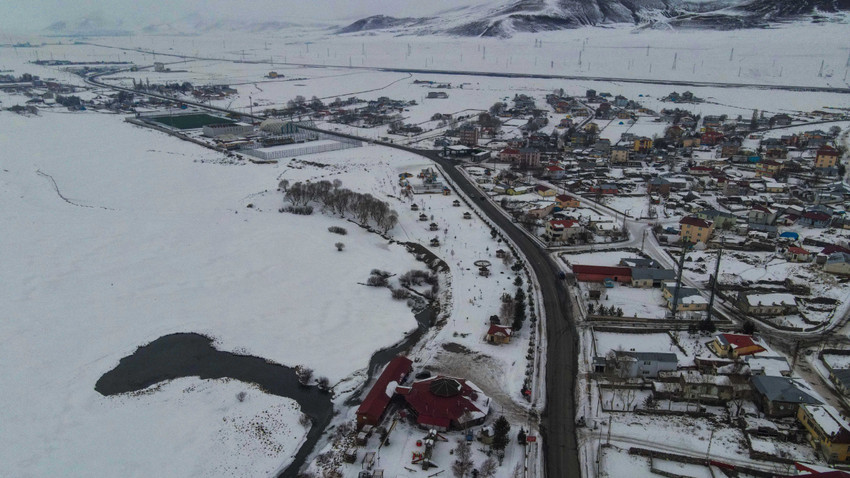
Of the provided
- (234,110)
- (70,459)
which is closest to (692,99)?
(234,110)

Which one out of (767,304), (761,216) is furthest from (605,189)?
(767,304)

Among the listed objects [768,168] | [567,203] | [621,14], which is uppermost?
[621,14]

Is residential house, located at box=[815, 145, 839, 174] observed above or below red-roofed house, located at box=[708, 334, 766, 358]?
above

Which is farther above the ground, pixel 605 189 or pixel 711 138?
pixel 711 138

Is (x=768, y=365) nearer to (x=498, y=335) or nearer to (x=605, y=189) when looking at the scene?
(x=498, y=335)

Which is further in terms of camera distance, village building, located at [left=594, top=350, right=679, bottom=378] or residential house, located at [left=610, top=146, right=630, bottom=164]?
residential house, located at [left=610, top=146, right=630, bottom=164]

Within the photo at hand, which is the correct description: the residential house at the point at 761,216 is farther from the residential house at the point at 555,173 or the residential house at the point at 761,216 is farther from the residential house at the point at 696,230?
the residential house at the point at 555,173

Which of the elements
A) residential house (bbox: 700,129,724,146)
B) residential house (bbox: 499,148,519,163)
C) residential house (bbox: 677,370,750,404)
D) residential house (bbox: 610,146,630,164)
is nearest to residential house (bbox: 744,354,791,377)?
residential house (bbox: 677,370,750,404)

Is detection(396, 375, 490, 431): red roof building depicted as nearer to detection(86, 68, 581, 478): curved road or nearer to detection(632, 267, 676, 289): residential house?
detection(86, 68, 581, 478): curved road
